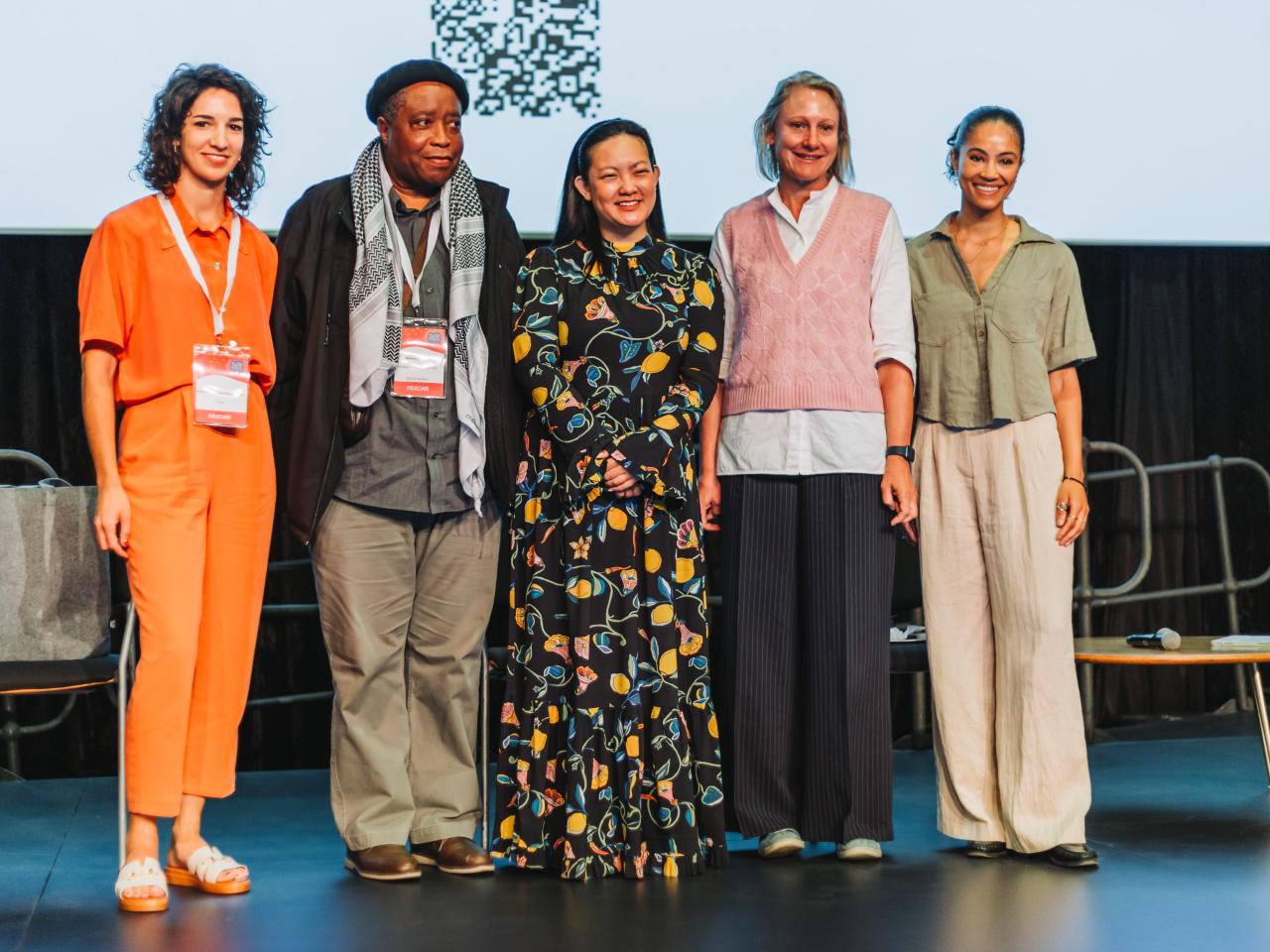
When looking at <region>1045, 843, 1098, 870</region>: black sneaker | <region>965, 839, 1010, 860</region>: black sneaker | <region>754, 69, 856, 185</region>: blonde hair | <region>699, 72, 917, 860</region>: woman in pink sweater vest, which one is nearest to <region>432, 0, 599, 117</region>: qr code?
<region>754, 69, 856, 185</region>: blonde hair

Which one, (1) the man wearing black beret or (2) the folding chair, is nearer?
(2) the folding chair

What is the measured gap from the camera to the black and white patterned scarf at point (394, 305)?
2.86 m

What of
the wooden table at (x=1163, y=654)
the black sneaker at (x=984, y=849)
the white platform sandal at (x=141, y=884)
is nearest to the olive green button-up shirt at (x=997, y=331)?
the wooden table at (x=1163, y=654)

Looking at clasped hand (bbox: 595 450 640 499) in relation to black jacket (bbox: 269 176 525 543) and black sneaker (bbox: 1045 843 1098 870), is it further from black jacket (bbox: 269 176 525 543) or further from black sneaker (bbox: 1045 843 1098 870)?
black sneaker (bbox: 1045 843 1098 870)

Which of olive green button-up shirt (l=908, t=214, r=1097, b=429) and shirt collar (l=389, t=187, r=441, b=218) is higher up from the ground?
shirt collar (l=389, t=187, r=441, b=218)

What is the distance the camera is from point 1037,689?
9.80ft

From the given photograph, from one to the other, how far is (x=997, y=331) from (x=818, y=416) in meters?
0.43

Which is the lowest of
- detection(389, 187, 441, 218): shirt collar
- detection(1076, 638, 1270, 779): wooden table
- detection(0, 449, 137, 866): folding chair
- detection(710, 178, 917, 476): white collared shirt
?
detection(1076, 638, 1270, 779): wooden table

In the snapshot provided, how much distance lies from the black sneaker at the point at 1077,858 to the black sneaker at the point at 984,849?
0.13 metres

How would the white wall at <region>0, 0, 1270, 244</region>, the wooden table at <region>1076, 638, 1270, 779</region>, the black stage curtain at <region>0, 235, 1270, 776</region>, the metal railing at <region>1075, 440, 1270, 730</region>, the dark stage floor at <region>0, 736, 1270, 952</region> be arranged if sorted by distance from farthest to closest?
the metal railing at <region>1075, 440, 1270, 730</region> < the black stage curtain at <region>0, 235, 1270, 776</region> < the white wall at <region>0, 0, 1270, 244</region> < the wooden table at <region>1076, 638, 1270, 779</region> < the dark stage floor at <region>0, 736, 1270, 952</region>

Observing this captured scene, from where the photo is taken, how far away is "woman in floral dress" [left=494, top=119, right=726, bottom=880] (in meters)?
2.84

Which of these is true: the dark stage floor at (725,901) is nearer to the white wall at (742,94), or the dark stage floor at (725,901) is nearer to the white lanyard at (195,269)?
the white lanyard at (195,269)

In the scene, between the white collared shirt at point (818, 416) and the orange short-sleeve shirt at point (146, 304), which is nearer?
the orange short-sleeve shirt at point (146, 304)

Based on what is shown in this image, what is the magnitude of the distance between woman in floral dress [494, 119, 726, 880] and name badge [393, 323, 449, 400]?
161mm
